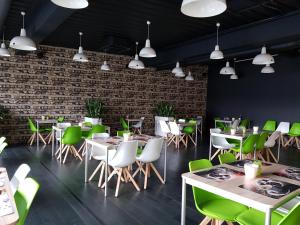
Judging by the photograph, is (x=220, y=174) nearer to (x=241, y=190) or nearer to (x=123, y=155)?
(x=241, y=190)

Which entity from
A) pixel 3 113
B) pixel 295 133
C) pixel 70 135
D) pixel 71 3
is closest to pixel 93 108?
pixel 3 113

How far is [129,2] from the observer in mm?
4004

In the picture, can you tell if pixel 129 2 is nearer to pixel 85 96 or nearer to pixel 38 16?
pixel 38 16

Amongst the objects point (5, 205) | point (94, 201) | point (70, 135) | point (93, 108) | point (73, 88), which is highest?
point (73, 88)

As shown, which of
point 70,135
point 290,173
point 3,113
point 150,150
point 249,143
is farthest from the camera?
point 3,113

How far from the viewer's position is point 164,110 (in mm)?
8875

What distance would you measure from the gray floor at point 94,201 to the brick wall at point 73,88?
256 centimetres

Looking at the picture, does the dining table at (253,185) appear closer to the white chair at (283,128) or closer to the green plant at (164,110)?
the white chair at (283,128)

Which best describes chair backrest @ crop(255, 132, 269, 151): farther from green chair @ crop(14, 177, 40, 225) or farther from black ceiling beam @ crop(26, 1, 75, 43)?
green chair @ crop(14, 177, 40, 225)

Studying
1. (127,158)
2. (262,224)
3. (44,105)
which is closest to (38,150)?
(44,105)

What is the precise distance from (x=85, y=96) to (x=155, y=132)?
2.82 m

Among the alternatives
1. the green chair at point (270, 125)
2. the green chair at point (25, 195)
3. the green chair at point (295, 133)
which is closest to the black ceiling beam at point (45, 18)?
the green chair at point (25, 195)

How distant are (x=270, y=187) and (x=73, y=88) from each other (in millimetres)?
6740

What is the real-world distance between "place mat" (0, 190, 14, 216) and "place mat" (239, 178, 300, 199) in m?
1.40
